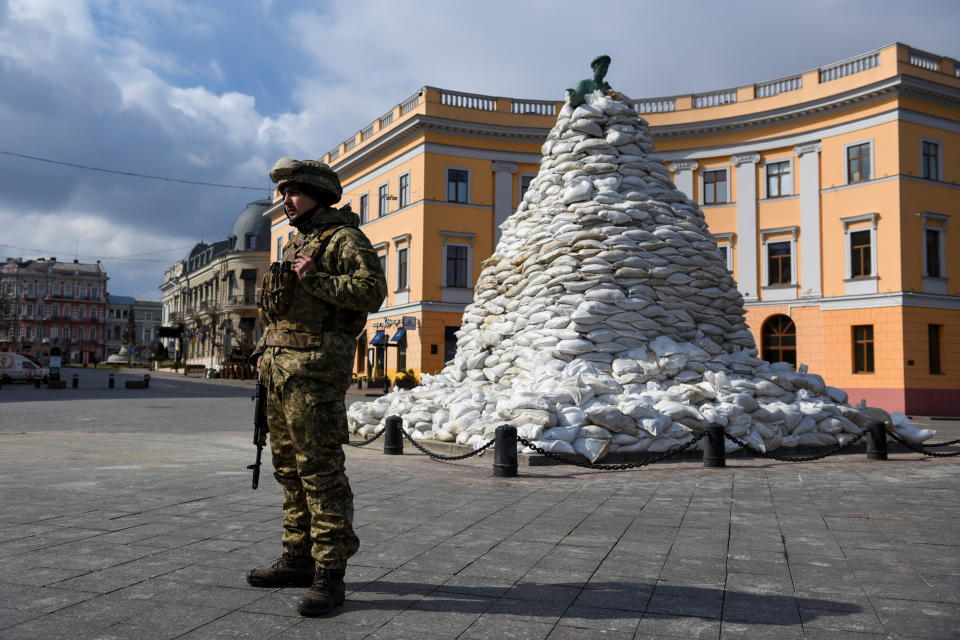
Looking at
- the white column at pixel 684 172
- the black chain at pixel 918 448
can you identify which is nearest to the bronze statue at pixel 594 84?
the black chain at pixel 918 448

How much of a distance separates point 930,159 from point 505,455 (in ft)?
76.2

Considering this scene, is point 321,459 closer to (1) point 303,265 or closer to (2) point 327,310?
(2) point 327,310

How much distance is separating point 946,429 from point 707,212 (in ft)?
45.5

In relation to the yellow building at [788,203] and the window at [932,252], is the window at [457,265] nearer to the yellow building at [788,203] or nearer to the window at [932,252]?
the yellow building at [788,203]

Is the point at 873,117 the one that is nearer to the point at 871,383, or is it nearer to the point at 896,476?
the point at 871,383

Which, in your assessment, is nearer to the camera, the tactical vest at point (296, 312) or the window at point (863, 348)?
the tactical vest at point (296, 312)

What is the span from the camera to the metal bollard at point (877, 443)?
30.1ft

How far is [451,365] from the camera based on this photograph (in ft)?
40.1

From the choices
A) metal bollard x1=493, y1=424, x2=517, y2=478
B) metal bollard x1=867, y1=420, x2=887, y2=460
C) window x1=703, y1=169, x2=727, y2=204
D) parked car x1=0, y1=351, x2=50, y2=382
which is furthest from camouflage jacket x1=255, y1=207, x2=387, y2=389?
parked car x1=0, y1=351, x2=50, y2=382

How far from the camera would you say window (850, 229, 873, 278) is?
24703mm

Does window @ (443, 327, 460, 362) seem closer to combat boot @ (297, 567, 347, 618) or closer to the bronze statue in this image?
the bronze statue

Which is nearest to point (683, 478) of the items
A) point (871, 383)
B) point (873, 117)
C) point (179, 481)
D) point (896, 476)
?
point (896, 476)

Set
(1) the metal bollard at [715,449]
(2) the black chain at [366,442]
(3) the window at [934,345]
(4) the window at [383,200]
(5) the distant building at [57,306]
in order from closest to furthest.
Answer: (1) the metal bollard at [715,449] < (2) the black chain at [366,442] < (3) the window at [934,345] < (4) the window at [383,200] < (5) the distant building at [57,306]

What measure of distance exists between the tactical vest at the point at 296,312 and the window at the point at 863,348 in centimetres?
2408
